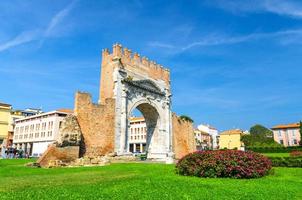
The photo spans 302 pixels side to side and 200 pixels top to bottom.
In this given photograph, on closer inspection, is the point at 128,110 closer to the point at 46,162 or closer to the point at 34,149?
the point at 46,162

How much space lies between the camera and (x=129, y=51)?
2369 cm

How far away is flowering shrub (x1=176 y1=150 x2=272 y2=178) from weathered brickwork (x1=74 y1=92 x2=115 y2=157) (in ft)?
32.0

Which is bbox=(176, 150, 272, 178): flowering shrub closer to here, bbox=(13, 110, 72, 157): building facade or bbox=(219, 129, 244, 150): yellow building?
bbox=(13, 110, 72, 157): building facade

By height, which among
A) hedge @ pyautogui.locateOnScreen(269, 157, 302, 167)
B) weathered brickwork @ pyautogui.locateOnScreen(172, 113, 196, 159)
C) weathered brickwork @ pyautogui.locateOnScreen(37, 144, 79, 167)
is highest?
weathered brickwork @ pyautogui.locateOnScreen(172, 113, 196, 159)

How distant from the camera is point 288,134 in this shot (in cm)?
7081

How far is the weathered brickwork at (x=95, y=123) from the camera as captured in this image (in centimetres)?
1858

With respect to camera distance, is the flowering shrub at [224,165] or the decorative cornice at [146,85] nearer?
the flowering shrub at [224,165]

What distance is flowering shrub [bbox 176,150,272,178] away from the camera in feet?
32.0

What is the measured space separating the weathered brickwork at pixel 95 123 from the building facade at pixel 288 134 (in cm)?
6185

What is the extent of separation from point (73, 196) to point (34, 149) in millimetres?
54508

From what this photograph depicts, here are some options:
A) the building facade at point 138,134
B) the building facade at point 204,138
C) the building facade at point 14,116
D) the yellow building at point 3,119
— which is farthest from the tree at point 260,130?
the yellow building at point 3,119

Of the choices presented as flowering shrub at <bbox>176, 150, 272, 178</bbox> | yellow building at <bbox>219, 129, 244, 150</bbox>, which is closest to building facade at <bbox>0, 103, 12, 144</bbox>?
flowering shrub at <bbox>176, 150, 272, 178</bbox>

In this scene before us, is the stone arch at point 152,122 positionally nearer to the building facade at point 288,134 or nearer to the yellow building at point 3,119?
the yellow building at point 3,119

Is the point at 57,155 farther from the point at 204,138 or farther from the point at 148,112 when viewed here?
the point at 204,138
